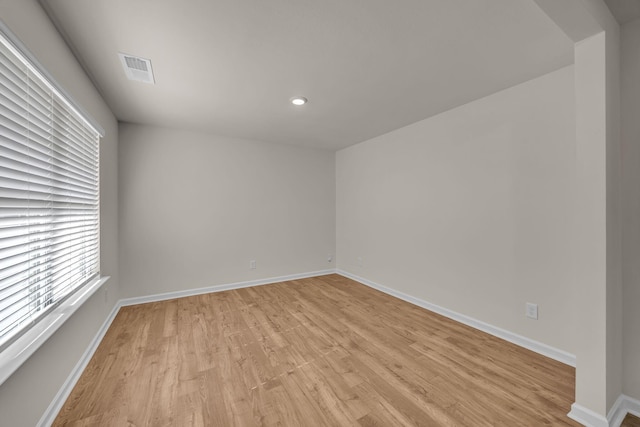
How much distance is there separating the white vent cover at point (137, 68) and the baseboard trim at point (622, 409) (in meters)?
3.90

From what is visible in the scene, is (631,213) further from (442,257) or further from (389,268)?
(389,268)

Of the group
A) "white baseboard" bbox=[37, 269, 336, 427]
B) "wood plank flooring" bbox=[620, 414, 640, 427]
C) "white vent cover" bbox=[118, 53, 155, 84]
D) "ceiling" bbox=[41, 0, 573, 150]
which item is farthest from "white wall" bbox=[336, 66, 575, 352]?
"white vent cover" bbox=[118, 53, 155, 84]

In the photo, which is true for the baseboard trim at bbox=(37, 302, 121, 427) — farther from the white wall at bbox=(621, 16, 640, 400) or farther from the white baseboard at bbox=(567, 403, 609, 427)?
the white wall at bbox=(621, 16, 640, 400)

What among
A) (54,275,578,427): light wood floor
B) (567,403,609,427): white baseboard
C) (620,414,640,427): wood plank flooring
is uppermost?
(567,403,609,427): white baseboard

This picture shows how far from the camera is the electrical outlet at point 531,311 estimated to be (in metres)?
2.29

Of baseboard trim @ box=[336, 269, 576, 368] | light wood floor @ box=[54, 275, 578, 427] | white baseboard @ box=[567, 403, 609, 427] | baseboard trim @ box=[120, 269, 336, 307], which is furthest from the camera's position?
baseboard trim @ box=[120, 269, 336, 307]

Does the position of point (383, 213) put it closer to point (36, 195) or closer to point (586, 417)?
point (586, 417)

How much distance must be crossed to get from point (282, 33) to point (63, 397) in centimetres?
277

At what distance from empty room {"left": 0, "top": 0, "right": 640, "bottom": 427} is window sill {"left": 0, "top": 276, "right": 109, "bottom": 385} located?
0.01m

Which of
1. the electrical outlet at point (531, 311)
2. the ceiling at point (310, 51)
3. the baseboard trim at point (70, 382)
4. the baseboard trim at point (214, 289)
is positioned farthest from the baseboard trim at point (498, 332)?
the baseboard trim at point (70, 382)

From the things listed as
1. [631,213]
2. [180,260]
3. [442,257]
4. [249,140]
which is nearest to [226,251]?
[180,260]

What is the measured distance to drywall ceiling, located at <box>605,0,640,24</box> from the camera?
4.89 ft

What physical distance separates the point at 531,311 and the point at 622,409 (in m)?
0.79

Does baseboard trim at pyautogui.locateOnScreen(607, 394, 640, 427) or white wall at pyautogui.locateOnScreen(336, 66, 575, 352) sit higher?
white wall at pyautogui.locateOnScreen(336, 66, 575, 352)
